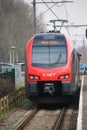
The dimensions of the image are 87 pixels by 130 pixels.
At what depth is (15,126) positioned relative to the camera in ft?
53.9

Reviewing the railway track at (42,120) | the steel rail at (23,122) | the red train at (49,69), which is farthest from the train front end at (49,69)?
the steel rail at (23,122)

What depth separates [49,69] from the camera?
20734 millimetres

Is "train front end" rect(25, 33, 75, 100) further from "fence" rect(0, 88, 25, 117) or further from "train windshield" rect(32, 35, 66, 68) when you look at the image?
"fence" rect(0, 88, 25, 117)

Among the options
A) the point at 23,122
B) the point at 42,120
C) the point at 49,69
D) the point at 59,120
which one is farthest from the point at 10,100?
the point at 23,122

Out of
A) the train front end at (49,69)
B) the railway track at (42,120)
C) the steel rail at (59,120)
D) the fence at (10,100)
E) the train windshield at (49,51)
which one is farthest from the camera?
the train windshield at (49,51)

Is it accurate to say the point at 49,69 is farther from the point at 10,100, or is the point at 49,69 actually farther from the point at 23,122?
the point at 23,122

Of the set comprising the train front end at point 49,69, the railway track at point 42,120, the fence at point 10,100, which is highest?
the train front end at point 49,69

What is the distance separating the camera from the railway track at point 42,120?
16328 millimetres

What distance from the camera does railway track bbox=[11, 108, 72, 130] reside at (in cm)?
1633

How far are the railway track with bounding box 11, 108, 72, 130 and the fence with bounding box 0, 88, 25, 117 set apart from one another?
926 mm

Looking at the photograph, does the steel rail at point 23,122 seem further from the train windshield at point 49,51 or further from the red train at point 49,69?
the train windshield at point 49,51

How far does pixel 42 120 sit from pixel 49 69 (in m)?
3.02

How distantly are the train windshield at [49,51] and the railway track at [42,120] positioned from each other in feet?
6.26

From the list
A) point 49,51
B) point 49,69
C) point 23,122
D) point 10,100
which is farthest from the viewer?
point 10,100
